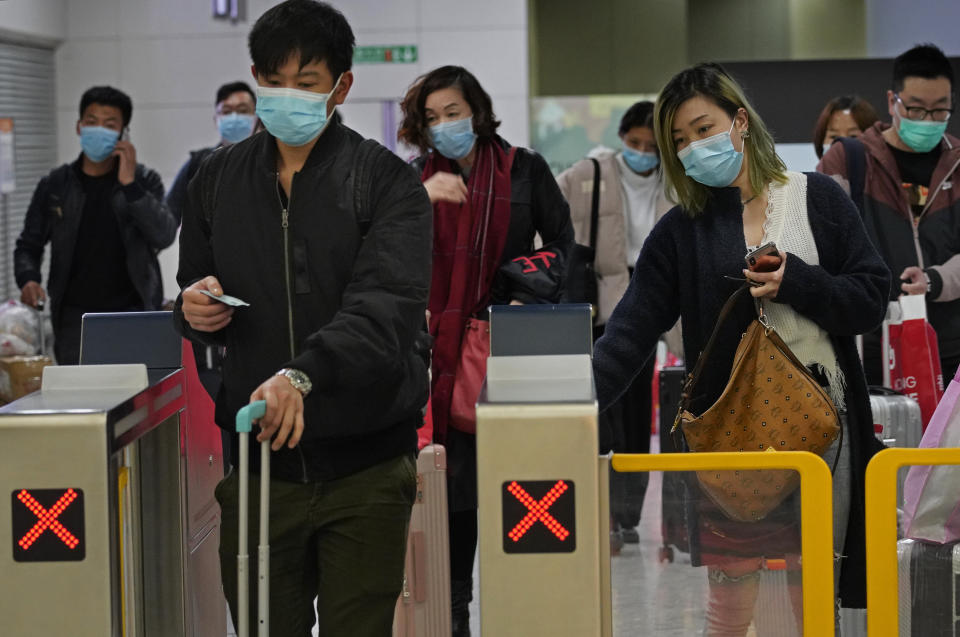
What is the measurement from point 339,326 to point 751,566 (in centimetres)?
88

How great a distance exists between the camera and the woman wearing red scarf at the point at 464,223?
3.79m

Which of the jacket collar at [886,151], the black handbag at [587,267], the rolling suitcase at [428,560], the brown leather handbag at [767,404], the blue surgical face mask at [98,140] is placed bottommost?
the rolling suitcase at [428,560]

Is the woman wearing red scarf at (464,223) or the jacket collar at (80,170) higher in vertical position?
the jacket collar at (80,170)

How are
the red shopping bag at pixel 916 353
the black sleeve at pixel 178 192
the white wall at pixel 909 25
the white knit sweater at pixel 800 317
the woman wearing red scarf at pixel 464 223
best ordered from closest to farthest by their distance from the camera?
the white knit sweater at pixel 800 317 → the woman wearing red scarf at pixel 464 223 → the red shopping bag at pixel 916 353 → the black sleeve at pixel 178 192 → the white wall at pixel 909 25

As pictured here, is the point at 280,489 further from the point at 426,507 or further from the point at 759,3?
the point at 759,3

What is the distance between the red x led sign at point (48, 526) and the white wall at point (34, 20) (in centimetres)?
678

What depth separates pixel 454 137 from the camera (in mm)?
3861

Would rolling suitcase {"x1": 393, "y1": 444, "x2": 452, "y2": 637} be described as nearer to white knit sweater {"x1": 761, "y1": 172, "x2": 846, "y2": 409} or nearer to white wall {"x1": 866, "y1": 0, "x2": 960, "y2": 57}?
white knit sweater {"x1": 761, "y1": 172, "x2": 846, "y2": 409}

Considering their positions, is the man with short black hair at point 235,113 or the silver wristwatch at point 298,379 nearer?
the silver wristwatch at point 298,379

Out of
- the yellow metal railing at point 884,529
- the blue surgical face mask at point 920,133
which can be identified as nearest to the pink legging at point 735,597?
the yellow metal railing at point 884,529

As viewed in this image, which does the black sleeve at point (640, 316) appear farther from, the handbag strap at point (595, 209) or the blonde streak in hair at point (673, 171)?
the handbag strap at point (595, 209)

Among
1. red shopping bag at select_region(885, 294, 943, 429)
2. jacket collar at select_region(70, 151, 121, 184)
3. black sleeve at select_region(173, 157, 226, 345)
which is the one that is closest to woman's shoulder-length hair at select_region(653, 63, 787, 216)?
black sleeve at select_region(173, 157, 226, 345)

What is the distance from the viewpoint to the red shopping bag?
4172mm

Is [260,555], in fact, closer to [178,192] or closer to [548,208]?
[548,208]
